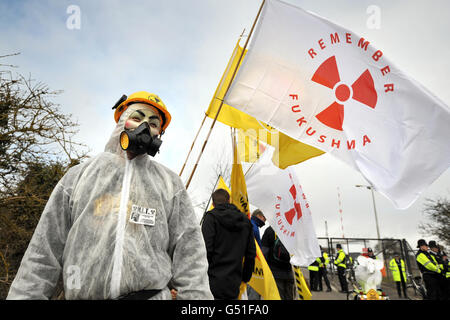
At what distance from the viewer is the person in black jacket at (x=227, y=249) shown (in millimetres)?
3227

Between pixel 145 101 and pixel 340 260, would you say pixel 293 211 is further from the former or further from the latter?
pixel 340 260

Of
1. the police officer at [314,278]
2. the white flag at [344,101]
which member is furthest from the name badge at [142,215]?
the police officer at [314,278]

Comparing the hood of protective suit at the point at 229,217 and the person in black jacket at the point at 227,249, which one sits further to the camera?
the hood of protective suit at the point at 229,217

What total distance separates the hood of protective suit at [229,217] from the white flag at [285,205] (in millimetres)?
1784

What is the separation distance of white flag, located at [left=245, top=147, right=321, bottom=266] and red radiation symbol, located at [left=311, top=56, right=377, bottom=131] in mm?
1919

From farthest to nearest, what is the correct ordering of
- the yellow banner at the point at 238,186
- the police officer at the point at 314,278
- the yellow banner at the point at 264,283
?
1. the police officer at the point at 314,278
2. the yellow banner at the point at 238,186
3. the yellow banner at the point at 264,283

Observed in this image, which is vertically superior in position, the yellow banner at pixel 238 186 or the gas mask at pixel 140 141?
the yellow banner at pixel 238 186

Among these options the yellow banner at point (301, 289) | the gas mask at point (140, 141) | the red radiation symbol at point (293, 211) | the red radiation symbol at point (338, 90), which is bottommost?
the yellow banner at point (301, 289)

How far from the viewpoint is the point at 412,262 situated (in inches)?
572

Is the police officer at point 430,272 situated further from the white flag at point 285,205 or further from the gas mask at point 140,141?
the gas mask at point 140,141

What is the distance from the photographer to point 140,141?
1671 millimetres

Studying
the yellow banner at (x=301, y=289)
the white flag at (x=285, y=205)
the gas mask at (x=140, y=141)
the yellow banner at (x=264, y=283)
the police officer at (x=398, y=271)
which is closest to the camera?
the gas mask at (x=140, y=141)

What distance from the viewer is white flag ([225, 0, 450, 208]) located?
3.20 meters
